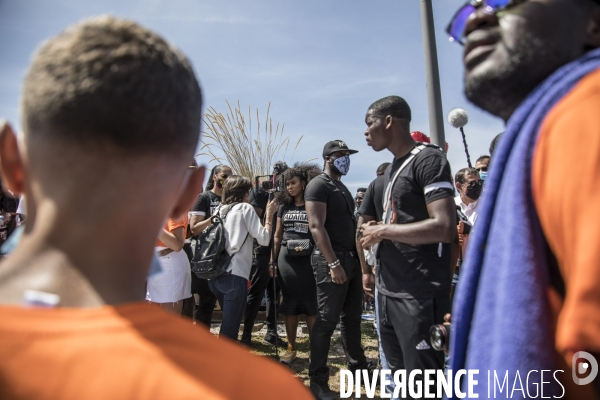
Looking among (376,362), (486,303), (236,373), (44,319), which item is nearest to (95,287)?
(44,319)

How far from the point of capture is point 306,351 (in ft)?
16.4

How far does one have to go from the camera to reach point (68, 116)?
24.3 inches

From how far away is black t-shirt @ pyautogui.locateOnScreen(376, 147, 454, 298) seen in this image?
97.8 inches

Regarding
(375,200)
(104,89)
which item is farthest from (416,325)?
(104,89)

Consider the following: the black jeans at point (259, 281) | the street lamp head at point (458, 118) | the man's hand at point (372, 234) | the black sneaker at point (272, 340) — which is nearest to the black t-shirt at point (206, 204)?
the black jeans at point (259, 281)

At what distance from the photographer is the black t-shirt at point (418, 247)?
2.48 meters

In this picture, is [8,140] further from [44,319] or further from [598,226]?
[598,226]

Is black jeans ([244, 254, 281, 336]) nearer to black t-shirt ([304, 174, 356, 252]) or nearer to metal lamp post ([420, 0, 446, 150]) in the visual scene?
black t-shirt ([304, 174, 356, 252])

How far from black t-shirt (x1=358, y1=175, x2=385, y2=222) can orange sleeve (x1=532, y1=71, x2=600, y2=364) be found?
93.4 inches

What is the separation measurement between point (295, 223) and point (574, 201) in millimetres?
4038

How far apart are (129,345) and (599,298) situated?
685 millimetres

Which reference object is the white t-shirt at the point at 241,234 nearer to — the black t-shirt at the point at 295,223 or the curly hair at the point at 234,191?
the curly hair at the point at 234,191

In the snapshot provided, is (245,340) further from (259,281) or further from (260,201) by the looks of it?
(260,201)

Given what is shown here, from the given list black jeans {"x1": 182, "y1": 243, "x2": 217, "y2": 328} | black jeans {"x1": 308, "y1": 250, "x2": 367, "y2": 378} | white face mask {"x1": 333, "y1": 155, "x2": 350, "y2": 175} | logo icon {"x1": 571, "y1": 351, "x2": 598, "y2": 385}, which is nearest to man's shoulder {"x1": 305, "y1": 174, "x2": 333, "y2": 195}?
white face mask {"x1": 333, "y1": 155, "x2": 350, "y2": 175}
